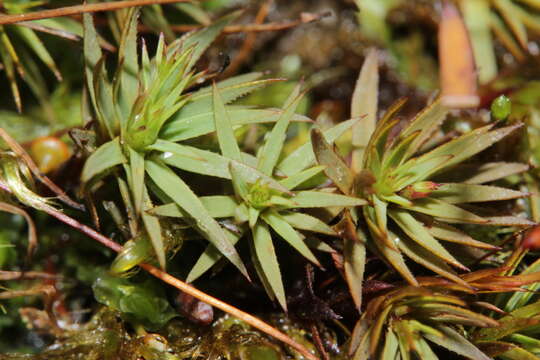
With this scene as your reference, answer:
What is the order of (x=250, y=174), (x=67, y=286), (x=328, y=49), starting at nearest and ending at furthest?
(x=250, y=174), (x=67, y=286), (x=328, y=49)

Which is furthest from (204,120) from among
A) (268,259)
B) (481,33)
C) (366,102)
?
(481,33)

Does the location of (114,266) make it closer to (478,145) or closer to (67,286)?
(67,286)

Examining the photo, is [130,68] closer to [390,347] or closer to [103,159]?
[103,159]

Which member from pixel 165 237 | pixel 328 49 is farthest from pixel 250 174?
pixel 328 49

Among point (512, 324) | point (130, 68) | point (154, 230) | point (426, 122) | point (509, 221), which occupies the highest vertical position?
point (130, 68)

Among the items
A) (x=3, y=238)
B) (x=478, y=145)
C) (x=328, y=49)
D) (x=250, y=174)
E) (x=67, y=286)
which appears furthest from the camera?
(x=328, y=49)

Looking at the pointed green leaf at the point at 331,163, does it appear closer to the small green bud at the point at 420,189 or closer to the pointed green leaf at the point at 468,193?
the small green bud at the point at 420,189
